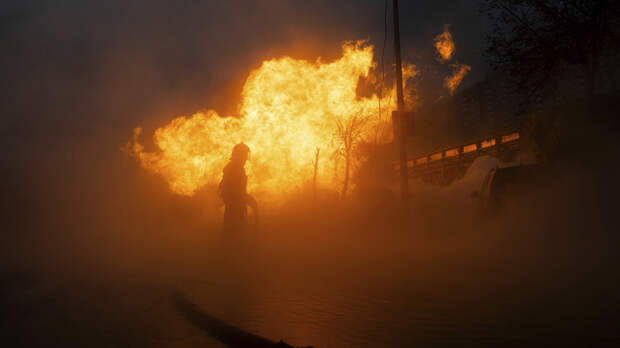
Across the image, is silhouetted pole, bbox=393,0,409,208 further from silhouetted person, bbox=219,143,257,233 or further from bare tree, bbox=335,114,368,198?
bare tree, bbox=335,114,368,198

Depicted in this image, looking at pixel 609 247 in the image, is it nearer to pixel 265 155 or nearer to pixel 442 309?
pixel 442 309

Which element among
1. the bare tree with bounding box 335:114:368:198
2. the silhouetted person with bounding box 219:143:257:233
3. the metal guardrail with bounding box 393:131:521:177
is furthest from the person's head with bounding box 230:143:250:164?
the bare tree with bounding box 335:114:368:198

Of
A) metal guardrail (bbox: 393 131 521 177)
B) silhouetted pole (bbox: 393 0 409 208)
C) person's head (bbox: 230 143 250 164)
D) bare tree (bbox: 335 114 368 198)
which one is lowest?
person's head (bbox: 230 143 250 164)

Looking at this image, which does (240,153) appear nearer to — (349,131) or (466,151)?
(466,151)

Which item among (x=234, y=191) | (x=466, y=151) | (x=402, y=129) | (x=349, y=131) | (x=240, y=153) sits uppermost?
(x=349, y=131)

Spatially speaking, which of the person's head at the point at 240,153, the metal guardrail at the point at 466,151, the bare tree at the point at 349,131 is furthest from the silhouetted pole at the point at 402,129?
the bare tree at the point at 349,131

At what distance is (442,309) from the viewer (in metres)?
5.29

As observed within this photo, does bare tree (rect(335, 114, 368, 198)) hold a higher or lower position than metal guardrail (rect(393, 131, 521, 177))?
higher

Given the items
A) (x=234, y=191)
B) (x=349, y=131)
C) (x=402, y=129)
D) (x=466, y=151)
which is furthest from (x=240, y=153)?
(x=349, y=131)

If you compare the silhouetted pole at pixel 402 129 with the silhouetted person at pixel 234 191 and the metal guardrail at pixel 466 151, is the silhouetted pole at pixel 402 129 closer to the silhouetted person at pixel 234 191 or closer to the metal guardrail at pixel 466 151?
the silhouetted person at pixel 234 191

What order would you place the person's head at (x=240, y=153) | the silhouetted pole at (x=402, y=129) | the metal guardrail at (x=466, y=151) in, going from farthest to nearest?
1. the metal guardrail at (x=466, y=151)
2. the silhouetted pole at (x=402, y=129)
3. the person's head at (x=240, y=153)

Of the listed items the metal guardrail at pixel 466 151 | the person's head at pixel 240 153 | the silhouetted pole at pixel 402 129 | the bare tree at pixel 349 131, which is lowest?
the person's head at pixel 240 153

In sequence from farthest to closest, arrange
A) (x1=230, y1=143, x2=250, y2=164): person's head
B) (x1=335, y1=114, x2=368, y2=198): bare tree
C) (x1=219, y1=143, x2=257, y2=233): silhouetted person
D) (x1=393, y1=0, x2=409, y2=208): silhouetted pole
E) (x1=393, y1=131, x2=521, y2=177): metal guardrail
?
1. (x1=335, y1=114, x2=368, y2=198): bare tree
2. (x1=393, y1=131, x2=521, y2=177): metal guardrail
3. (x1=393, y1=0, x2=409, y2=208): silhouetted pole
4. (x1=219, y1=143, x2=257, y2=233): silhouetted person
5. (x1=230, y1=143, x2=250, y2=164): person's head

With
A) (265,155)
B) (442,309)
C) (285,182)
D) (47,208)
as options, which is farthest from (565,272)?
(47,208)
